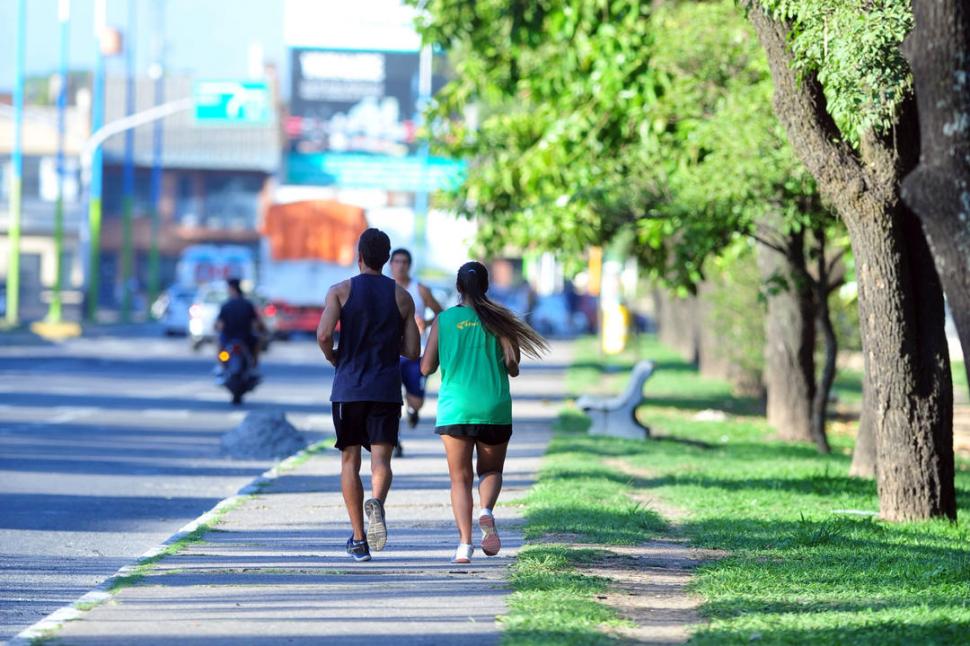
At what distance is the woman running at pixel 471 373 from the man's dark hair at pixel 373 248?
0.51 m

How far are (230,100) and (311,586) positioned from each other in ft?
135

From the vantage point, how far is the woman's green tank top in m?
10.0

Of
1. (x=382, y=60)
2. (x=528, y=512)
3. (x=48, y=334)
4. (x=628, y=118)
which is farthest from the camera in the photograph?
(x=382, y=60)

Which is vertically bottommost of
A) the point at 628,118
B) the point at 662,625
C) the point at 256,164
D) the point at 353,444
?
the point at 662,625

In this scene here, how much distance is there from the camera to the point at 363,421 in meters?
10.3

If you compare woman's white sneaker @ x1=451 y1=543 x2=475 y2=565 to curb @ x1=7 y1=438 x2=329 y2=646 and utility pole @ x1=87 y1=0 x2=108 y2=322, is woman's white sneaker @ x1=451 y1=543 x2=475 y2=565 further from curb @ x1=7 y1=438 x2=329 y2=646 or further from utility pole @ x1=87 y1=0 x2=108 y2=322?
utility pole @ x1=87 y1=0 x2=108 y2=322

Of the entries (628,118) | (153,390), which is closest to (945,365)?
(628,118)

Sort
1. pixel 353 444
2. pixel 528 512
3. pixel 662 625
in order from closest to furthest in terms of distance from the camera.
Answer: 1. pixel 662 625
2. pixel 353 444
3. pixel 528 512

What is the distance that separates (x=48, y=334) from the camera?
48750 mm

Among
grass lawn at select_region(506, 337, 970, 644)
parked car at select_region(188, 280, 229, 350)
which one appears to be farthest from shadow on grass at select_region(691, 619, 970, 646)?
parked car at select_region(188, 280, 229, 350)

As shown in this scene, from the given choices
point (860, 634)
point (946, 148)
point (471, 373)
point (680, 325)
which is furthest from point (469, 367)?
point (680, 325)

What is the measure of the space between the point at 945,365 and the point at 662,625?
543 cm

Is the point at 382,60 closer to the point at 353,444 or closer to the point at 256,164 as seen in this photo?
the point at 256,164

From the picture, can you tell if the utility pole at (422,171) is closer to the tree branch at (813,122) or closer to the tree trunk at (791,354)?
the tree trunk at (791,354)
